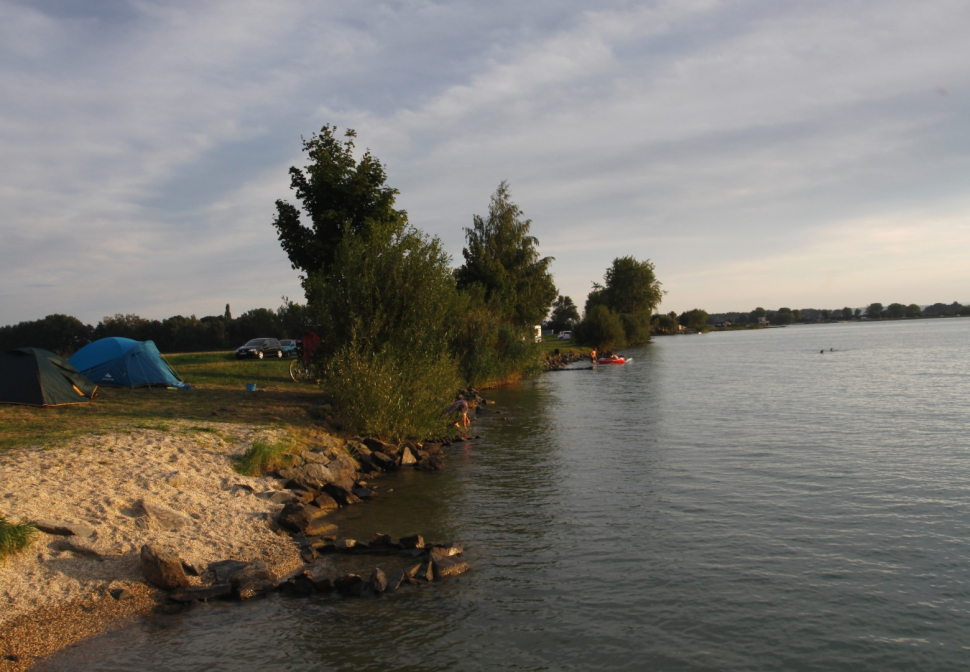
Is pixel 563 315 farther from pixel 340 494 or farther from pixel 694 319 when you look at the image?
pixel 340 494

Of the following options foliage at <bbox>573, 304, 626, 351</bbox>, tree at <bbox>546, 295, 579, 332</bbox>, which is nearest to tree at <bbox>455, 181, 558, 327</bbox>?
foliage at <bbox>573, 304, 626, 351</bbox>

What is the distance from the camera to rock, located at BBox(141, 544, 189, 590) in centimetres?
996

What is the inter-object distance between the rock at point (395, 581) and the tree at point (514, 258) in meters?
49.3

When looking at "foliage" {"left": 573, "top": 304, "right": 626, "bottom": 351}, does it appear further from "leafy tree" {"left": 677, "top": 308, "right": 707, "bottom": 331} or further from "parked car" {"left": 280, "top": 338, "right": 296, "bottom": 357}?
"leafy tree" {"left": 677, "top": 308, "right": 707, "bottom": 331}

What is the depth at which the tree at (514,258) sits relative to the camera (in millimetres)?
61250

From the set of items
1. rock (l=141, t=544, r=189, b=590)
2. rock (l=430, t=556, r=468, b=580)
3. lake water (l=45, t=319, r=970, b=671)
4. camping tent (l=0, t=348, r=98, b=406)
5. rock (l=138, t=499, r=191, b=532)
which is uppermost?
camping tent (l=0, t=348, r=98, b=406)

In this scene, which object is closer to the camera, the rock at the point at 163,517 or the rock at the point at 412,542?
the rock at the point at 163,517

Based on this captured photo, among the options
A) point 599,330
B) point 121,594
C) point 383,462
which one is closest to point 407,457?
point 383,462

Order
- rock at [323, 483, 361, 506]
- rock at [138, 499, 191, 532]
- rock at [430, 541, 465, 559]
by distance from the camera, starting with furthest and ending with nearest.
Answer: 1. rock at [323, 483, 361, 506]
2. rock at [430, 541, 465, 559]
3. rock at [138, 499, 191, 532]

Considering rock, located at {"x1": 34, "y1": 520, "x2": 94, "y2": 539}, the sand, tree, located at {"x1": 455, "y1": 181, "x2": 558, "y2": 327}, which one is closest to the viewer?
the sand

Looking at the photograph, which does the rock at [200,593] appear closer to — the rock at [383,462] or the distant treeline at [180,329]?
the rock at [383,462]

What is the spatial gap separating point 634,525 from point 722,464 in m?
6.71

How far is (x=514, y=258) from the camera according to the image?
64438 millimetres

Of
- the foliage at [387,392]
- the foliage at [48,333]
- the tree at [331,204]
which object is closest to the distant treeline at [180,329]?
the foliage at [48,333]
